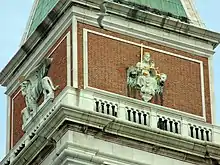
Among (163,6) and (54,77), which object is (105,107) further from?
(163,6)

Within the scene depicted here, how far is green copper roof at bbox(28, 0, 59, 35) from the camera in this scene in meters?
42.3

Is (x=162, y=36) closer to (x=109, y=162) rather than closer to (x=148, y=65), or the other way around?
(x=148, y=65)

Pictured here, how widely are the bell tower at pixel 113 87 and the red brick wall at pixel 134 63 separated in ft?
0.10

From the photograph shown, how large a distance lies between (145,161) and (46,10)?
7.01m

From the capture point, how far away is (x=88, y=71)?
39375mm

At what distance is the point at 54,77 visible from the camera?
132 ft

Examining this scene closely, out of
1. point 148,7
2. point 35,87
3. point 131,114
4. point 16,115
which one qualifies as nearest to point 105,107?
point 131,114

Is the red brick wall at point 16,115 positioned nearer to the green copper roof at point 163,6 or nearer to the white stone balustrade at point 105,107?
the white stone balustrade at point 105,107

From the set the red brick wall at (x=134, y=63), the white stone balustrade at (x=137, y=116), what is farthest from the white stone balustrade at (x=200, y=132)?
the white stone balustrade at (x=137, y=116)

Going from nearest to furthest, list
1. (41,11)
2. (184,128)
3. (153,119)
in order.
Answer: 1. (153,119)
2. (184,128)
3. (41,11)

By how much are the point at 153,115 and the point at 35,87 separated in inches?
159

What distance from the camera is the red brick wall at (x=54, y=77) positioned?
3972cm

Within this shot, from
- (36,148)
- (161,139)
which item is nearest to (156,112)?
(161,139)

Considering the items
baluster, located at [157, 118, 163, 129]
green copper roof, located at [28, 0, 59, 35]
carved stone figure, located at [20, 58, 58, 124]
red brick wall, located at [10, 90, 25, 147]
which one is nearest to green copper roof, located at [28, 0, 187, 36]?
green copper roof, located at [28, 0, 59, 35]
